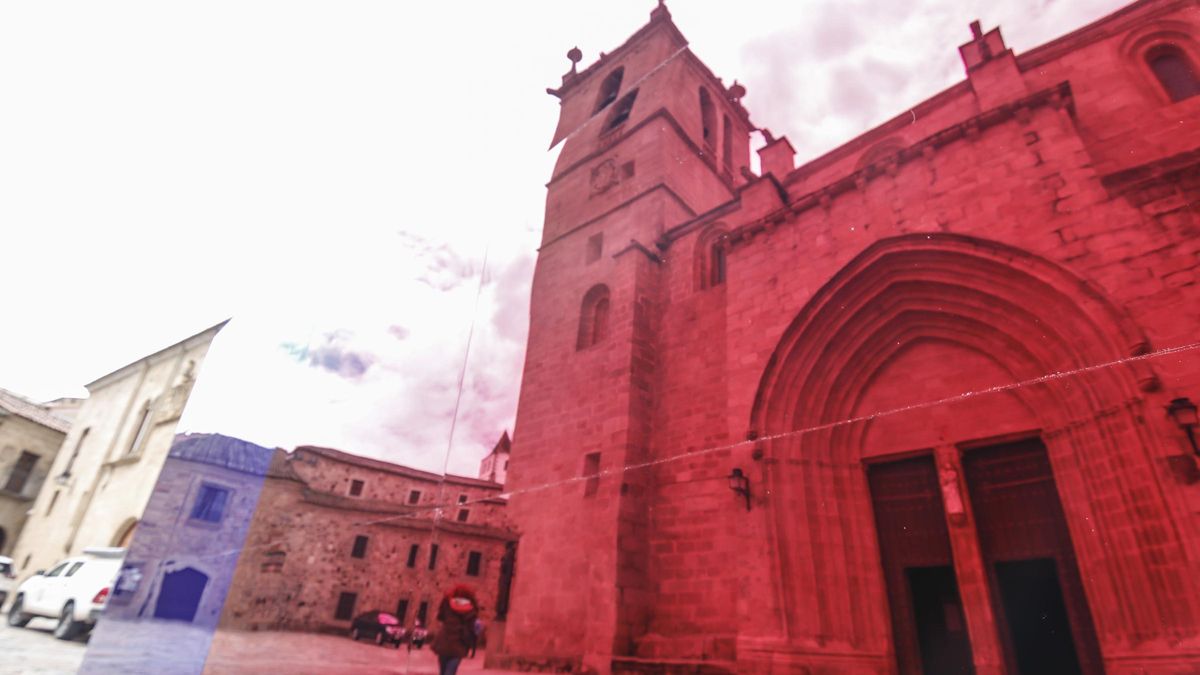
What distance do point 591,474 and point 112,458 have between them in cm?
767

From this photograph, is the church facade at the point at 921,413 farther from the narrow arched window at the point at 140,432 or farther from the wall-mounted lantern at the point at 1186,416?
the narrow arched window at the point at 140,432

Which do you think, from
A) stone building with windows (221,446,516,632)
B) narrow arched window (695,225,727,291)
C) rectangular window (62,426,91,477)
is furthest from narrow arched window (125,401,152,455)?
narrow arched window (695,225,727,291)

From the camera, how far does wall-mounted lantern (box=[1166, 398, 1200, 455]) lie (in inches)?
218

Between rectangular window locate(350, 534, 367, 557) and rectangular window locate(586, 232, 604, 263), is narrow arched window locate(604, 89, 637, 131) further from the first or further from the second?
rectangular window locate(350, 534, 367, 557)

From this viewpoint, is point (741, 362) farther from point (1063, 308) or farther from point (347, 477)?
point (347, 477)

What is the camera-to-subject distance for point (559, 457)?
1163 centimetres

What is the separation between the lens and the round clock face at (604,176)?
15.2m

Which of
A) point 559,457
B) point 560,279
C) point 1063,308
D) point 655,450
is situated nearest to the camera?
point 1063,308

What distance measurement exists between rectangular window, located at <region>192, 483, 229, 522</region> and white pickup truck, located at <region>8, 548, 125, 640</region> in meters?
1.03

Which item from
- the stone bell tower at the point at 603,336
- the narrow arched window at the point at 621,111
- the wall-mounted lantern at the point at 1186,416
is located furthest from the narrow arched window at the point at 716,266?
the wall-mounted lantern at the point at 1186,416

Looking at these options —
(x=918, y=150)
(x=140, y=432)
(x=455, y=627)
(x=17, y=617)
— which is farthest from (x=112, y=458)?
(x=918, y=150)

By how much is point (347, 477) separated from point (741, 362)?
25.8ft

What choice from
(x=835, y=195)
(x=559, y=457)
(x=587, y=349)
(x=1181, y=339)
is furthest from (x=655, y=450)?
(x=1181, y=339)

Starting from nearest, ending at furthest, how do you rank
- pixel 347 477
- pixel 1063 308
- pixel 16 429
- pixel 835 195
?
pixel 347 477 < pixel 16 429 < pixel 1063 308 < pixel 835 195
